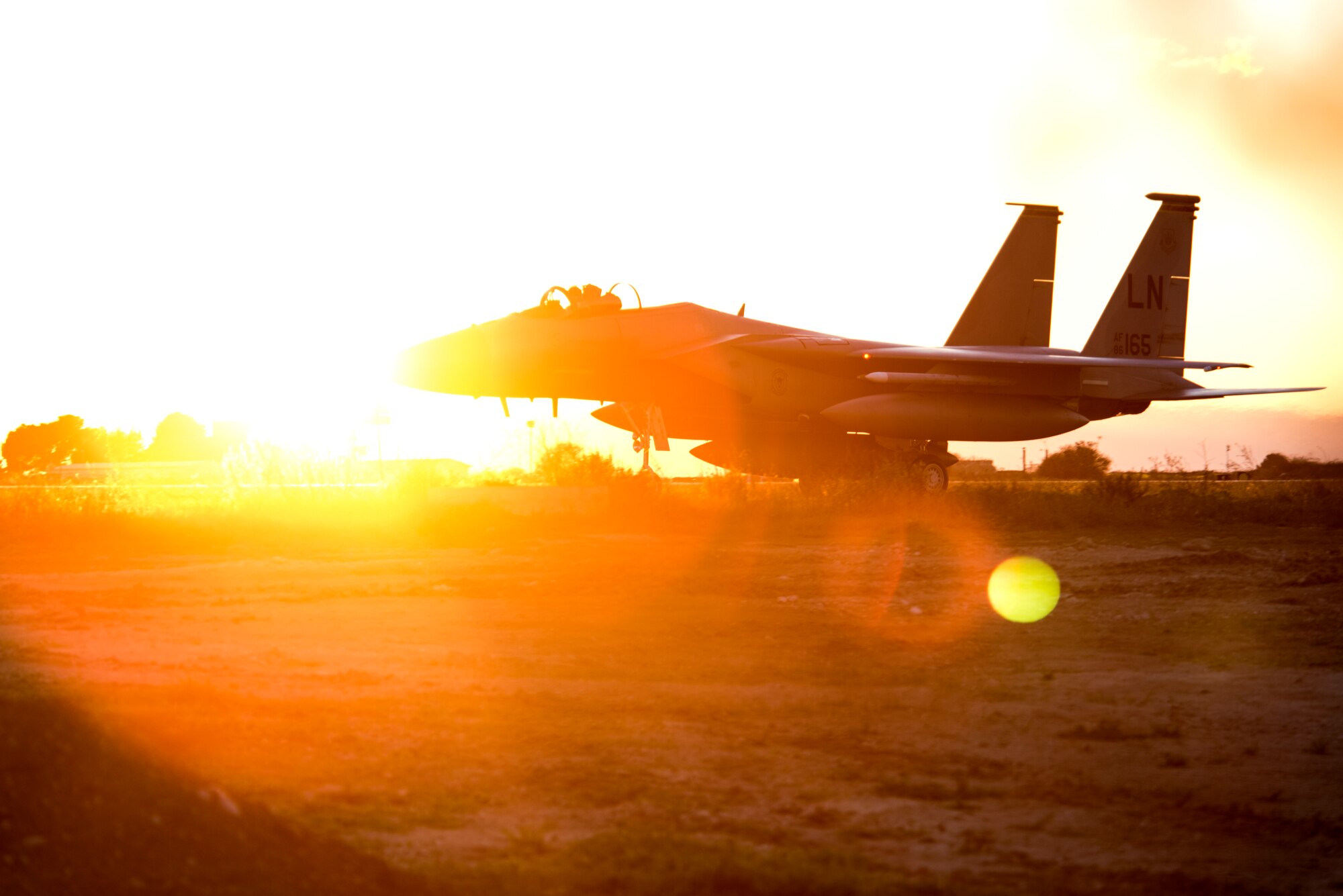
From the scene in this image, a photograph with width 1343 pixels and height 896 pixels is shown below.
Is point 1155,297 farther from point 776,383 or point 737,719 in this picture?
point 737,719

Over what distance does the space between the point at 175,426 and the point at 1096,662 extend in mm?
91864

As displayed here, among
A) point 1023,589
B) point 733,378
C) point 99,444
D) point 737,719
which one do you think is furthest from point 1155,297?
point 99,444

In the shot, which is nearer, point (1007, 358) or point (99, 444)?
point (1007, 358)

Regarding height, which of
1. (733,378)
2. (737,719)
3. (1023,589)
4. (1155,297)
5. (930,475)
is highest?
(1155,297)

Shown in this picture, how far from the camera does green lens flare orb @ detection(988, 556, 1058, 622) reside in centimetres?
1026

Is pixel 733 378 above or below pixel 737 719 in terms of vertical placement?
above

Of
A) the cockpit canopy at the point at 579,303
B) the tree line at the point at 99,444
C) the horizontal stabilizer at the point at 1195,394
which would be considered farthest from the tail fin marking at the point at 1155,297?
the tree line at the point at 99,444

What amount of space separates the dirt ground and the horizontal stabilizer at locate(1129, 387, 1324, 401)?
518 inches

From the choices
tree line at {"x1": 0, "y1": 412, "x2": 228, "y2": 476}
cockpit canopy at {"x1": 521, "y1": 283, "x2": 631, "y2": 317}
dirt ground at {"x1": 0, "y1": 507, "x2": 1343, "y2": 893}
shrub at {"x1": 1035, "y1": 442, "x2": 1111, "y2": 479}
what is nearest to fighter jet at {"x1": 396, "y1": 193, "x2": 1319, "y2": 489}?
cockpit canopy at {"x1": 521, "y1": 283, "x2": 631, "y2": 317}

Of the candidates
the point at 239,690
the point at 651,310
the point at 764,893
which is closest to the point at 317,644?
the point at 239,690

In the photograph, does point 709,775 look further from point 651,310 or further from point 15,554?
point 651,310

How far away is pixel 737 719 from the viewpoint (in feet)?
20.5

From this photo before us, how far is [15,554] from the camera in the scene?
1614cm

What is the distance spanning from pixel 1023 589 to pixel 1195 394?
16.0 meters
